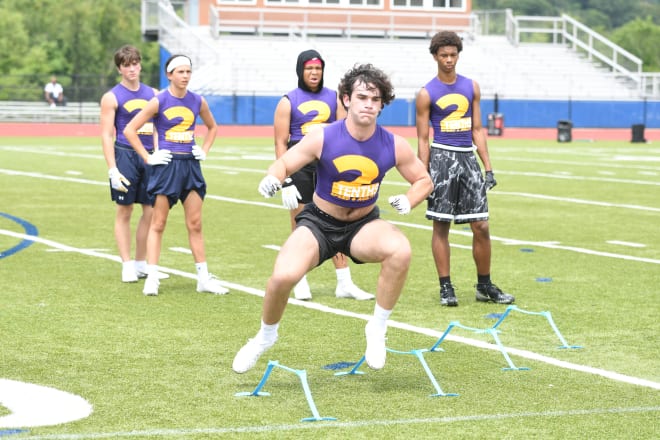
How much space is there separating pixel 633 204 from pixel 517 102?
35.4 metres

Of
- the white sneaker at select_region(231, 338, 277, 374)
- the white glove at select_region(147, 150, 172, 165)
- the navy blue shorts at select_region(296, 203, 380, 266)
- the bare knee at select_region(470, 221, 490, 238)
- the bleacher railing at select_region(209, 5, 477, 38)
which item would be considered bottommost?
the white sneaker at select_region(231, 338, 277, 374)

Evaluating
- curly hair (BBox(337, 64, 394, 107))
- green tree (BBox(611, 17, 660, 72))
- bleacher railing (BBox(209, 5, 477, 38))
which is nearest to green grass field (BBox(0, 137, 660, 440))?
curly hair (BBox(337, 64, 394, 107))

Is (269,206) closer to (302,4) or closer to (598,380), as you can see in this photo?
(598,380)

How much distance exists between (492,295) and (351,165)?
10.6 feet

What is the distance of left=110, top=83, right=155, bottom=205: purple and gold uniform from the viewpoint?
427 inches

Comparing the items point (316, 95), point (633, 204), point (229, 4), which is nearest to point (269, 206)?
point (633, 204)

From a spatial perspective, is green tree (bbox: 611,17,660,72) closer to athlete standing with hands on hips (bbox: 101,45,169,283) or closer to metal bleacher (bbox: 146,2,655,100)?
metal bleacher (bbox: 146,2,655,100)

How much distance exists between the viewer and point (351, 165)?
22.9ft

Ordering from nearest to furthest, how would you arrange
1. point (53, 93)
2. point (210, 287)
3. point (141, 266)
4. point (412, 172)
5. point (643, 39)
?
point (412, 172) < point (210, 287) < point (141, 266) < point (53, 93) < point (643, 39)

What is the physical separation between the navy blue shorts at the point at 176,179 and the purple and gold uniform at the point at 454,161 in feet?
6.30

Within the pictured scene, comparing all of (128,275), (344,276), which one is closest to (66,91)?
(128,275)

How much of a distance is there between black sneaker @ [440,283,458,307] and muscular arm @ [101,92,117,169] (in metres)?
2.99

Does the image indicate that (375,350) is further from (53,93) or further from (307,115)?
(53,93)

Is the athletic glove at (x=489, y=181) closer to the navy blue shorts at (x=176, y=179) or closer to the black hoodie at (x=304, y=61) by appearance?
the black hoodie at (x=304, y=61)
